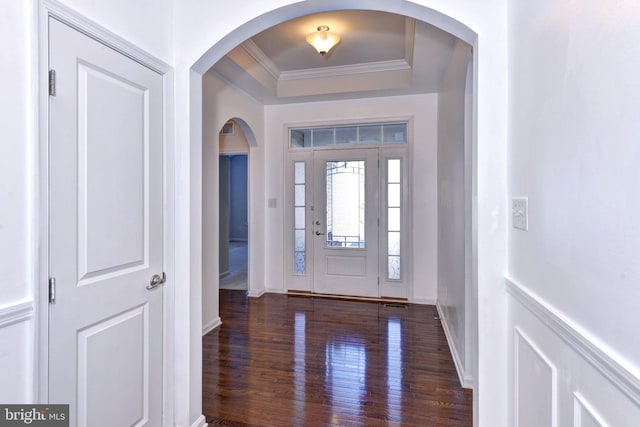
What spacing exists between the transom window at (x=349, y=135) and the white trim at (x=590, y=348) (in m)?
3.56

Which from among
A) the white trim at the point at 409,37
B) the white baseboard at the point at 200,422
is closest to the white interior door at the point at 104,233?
the white baseboard at the point at 200,422

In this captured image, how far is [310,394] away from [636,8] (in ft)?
8.20

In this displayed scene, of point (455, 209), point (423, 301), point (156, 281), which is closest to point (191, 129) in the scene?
point (156, 281)

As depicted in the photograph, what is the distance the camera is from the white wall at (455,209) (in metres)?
2.50

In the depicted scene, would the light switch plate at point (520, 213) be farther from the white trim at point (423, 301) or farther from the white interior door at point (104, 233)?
the white trim at point (423, 301)

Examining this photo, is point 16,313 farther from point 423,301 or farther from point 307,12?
point 423,301

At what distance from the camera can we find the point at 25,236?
3.88ft

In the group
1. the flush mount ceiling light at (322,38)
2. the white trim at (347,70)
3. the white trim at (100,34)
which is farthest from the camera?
the white trim at (347,70)

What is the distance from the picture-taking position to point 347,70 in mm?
4273

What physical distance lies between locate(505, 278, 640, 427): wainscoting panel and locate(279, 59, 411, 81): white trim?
333cm

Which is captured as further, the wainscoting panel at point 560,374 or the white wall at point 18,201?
the white wall at point 18,201

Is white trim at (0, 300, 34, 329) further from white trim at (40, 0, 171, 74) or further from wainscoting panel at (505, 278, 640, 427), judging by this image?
wainscoting panel at (505, 278, 640, 427)

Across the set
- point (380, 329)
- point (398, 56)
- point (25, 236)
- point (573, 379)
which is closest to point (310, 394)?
point (380, 329)

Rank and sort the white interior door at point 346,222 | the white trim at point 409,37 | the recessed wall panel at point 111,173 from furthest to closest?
1. the white interior door at point 346,222
2. the white trim at point 409,37
3. the recessed wall panel at point 111,173
